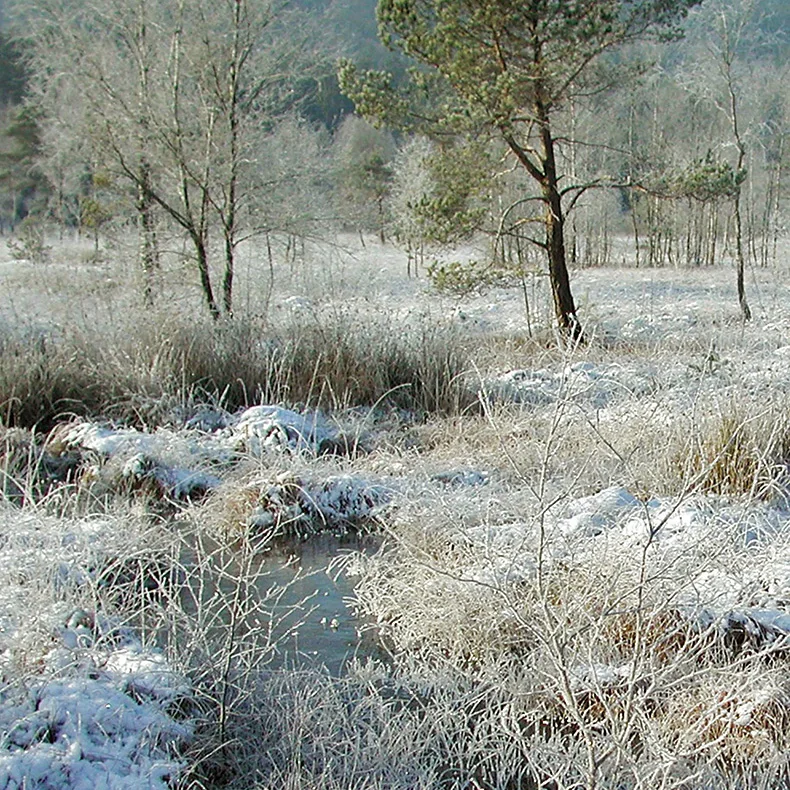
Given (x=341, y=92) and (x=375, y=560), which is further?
(x=341, y=92)

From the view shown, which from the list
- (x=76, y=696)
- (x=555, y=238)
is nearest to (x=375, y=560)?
(x=76, y=696)

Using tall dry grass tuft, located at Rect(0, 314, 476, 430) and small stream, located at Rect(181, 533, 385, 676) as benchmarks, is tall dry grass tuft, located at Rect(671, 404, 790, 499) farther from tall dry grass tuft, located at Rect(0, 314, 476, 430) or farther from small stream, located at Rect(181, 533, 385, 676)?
tall dry grass tuft, located at Rect(0, 314, 476, 430)

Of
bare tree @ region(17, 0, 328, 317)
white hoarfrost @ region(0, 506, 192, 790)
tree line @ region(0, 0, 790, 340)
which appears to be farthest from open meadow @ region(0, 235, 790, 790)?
bare tree @ region(17, 0, 328, 317)

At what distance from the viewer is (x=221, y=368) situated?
902 centimetres

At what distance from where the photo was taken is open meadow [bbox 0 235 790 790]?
127 inches

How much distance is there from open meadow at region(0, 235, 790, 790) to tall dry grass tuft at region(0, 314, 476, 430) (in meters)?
0.03

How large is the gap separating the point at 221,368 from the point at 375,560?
4262 millimetres

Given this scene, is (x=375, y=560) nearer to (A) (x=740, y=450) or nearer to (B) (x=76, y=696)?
(B) (x=76, y=696)

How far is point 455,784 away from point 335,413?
17.7ft

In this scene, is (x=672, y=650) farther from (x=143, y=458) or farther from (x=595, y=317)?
(x=595, y=317)

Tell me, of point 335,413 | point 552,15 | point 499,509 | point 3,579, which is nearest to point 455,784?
point 3,579

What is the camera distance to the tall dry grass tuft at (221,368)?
27.1ft

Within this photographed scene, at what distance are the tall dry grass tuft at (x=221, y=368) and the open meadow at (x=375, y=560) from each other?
0.10 feet

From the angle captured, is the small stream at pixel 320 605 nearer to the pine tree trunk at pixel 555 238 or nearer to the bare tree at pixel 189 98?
the pine tree trunk at pixel 555 238
